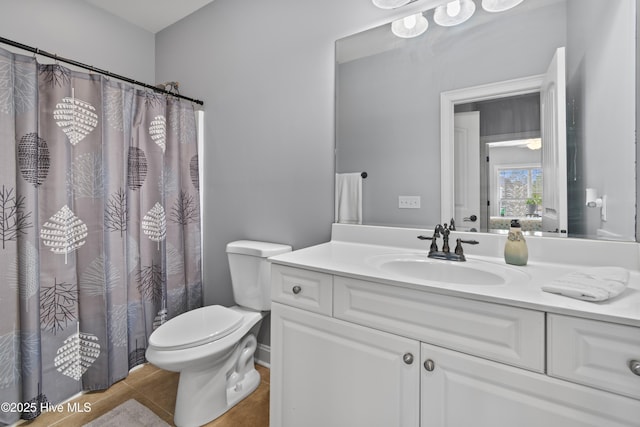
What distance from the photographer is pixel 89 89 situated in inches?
63.6

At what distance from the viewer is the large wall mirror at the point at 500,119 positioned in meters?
1.03

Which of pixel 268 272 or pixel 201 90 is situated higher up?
pixel 201 90

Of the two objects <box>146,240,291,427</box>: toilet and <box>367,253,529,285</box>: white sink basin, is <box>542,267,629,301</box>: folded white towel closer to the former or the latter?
<box>367,253,529,285</box>: white sink basin

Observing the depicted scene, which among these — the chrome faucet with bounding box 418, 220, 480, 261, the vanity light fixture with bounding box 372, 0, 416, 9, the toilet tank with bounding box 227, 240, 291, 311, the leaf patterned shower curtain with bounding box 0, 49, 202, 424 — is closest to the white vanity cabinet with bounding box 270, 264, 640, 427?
the chrome faucet with bounding box 418, 220, 480, 261

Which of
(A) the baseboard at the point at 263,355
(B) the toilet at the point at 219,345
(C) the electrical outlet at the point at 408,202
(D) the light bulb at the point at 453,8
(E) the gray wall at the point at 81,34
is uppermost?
(E) the gray wall at the point at 81,34

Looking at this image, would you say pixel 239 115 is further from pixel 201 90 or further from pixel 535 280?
pixel 535 280

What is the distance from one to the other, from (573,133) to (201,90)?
7.30 feet

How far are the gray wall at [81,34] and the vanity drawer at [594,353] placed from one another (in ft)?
9.32

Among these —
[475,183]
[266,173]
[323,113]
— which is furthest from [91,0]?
[475,183]

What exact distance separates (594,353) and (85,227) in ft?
7.00

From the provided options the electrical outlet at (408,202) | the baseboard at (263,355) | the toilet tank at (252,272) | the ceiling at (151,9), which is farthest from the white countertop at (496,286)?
the ceiling at (151,9)

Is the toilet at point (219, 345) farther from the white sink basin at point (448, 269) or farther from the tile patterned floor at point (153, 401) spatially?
the white sink basin at point (448, 269)

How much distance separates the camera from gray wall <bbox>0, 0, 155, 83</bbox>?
1.74 meters

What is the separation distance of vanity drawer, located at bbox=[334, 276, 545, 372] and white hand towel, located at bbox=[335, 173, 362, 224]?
23.5 inches
